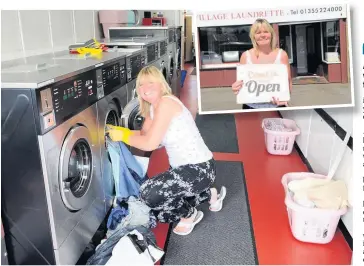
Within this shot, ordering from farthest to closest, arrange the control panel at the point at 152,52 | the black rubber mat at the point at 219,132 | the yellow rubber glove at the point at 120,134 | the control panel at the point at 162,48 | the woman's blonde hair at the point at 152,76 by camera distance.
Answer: the control panel at the point at 162,48, the black rubber mat at the point at 219,132, the control panel at the point at 152,52, the yellow rubber glove at the point at 120,134, the woman's blonde hair at the point at 152,76

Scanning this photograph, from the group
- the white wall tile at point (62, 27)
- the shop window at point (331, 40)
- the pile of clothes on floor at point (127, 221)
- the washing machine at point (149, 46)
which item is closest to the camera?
the shop window at point (331, 40)

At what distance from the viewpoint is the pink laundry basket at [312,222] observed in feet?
5.86

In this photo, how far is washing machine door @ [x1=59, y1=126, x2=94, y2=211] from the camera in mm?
1487

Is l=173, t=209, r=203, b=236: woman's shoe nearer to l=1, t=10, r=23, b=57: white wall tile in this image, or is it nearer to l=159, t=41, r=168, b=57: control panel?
l=1, t=10, r=23, b=57: white wall tile

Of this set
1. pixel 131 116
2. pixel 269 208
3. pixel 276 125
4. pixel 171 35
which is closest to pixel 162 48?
pixel 171 35

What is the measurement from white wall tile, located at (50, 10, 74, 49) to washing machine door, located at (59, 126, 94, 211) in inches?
47.2

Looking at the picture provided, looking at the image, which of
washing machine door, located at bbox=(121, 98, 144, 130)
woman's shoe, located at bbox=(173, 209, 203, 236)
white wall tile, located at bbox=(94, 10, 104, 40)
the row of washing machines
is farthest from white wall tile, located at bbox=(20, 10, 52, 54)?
woman's shoe, located at bbox=(173, 209, 203, 236)

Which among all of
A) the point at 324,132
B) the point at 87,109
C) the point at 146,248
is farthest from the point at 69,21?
the point at 324,132

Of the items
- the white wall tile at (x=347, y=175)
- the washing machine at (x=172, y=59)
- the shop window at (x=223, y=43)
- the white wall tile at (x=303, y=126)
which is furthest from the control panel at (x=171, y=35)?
the shop window at (x=223, y=43)

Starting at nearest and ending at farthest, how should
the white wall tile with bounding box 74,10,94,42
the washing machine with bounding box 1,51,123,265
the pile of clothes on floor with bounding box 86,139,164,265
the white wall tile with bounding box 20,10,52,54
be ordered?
1. the washing machine with bounding box 1,51,123,265
2. the pile of clothes on floor with bounding box 86,139,164,265
3. the white wall tile with bounding box 20,10,52,54
4. the white wall tile with bounding box 74,10,94,42

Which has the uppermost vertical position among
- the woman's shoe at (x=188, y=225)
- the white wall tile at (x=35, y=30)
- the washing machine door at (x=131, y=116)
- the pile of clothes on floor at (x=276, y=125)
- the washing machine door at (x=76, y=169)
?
the white wall tile at (x=35, y=30)

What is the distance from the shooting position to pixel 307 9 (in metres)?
0.90

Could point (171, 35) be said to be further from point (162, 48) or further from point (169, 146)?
point (169, 146)

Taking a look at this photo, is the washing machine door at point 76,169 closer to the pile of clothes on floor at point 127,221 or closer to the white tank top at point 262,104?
the pile of clothes on floor at point 127,221
